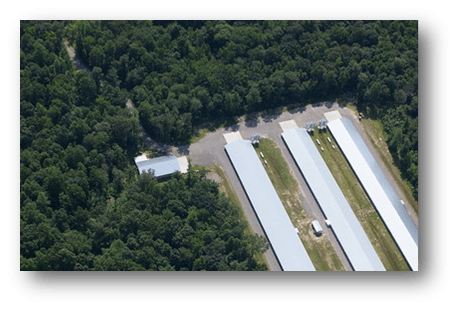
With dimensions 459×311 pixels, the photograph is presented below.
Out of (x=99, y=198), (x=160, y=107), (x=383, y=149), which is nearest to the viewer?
(x=99, y=198)

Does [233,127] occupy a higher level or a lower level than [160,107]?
lower

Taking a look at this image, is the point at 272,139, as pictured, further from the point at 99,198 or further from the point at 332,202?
the point at 99,198

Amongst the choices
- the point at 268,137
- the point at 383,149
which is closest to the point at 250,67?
the point at 268,137

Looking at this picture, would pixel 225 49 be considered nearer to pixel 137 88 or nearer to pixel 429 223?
pixel 137 88

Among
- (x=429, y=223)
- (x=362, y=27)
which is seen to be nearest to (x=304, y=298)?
(x=429, y=223)

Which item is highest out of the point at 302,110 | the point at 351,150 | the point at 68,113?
the point at 68,113

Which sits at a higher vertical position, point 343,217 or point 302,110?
point 302,110

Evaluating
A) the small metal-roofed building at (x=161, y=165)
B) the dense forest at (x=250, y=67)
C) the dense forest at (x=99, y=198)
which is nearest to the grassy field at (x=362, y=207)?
the dense forest at (x=250, y=67)

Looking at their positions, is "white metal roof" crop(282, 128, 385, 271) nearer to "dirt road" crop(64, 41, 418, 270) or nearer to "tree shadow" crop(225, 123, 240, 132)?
"dirt road" crop(64, 41, 418, 270)
